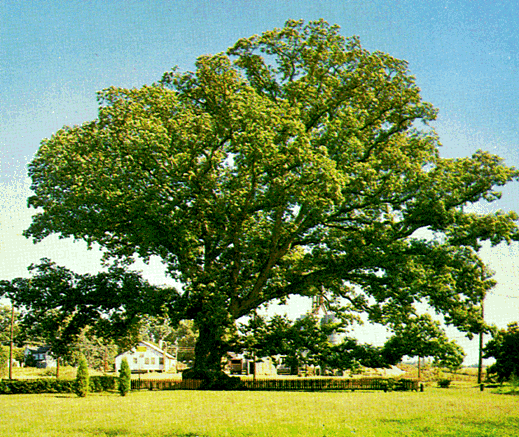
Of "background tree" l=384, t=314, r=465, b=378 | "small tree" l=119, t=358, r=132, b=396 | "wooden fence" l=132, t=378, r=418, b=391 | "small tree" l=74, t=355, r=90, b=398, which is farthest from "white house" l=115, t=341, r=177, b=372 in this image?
"background tree" l=384, t=314, r=465, b=378

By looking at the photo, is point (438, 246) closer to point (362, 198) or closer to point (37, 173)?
point (362, 198)

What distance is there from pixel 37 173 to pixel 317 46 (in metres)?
16.7

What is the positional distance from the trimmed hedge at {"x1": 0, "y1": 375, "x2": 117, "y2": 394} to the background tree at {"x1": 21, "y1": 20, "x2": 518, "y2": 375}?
8894mm

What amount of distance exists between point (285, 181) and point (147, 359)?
217 feet

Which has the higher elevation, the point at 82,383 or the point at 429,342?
the point at 429,342

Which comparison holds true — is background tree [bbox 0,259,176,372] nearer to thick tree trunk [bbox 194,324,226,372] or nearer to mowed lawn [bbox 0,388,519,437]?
thick tree trunk [bbox 194,324,226,372]

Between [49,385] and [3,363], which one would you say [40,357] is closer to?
[3,363]

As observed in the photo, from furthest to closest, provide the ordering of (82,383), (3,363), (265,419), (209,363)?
(3,363), (209,363), (82,383), (265,419)

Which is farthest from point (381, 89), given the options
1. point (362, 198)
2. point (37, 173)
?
point (37, 173)

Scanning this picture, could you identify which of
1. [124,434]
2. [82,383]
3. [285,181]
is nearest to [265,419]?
[124,434]

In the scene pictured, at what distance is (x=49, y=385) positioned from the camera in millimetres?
33344

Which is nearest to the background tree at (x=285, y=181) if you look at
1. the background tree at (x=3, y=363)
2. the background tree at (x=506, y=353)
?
the background tree at (x=506, y=353)

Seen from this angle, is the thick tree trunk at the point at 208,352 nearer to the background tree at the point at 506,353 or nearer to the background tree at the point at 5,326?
the background tree at the point at 506,353

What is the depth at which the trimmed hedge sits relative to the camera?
32188 mm
